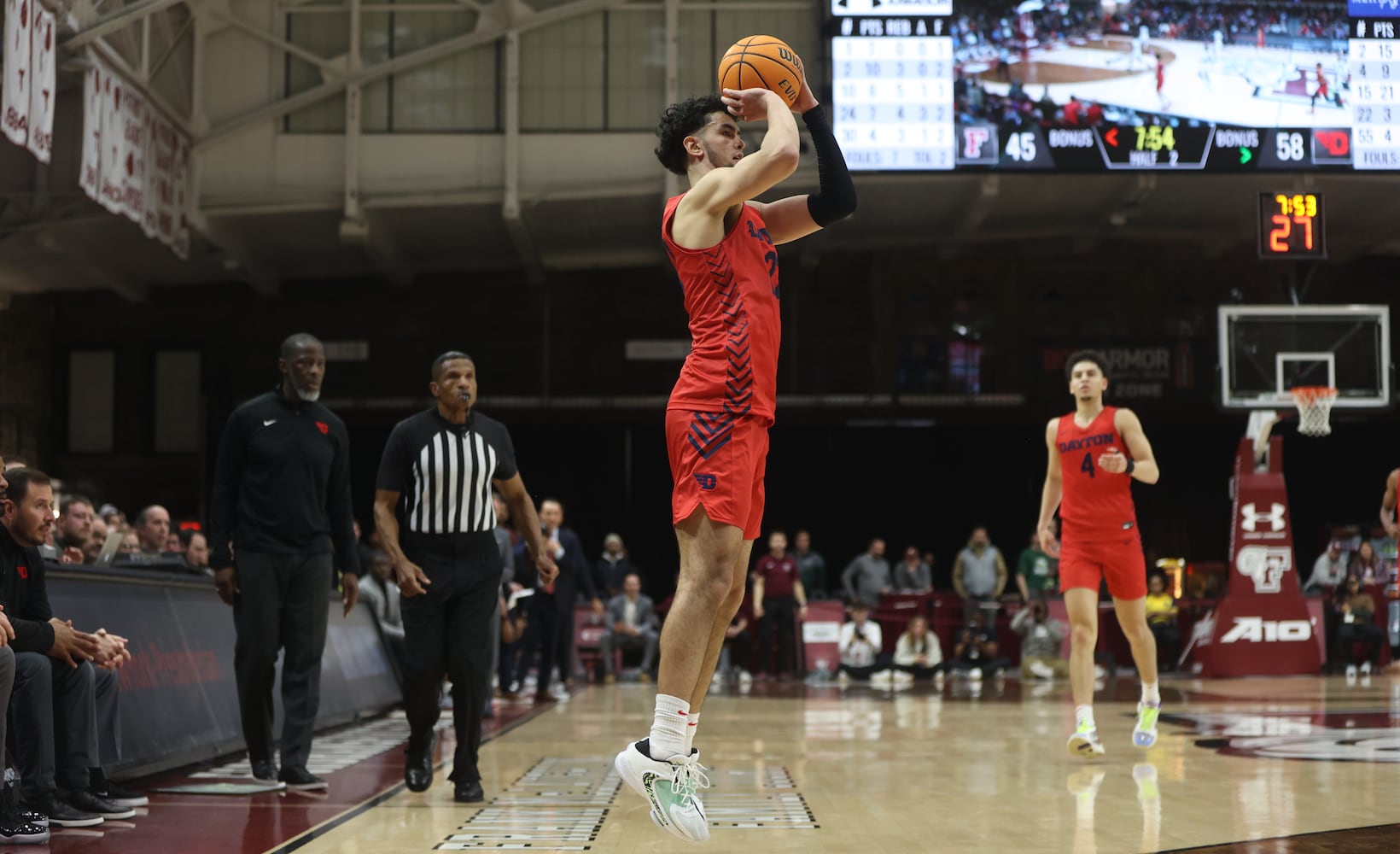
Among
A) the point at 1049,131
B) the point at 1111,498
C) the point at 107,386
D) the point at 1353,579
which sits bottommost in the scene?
the point at 1353,579

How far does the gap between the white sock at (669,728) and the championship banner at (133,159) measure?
1144cm

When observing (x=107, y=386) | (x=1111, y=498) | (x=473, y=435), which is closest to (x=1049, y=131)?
(x=1111, y=498)

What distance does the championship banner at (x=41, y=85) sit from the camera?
442 inches

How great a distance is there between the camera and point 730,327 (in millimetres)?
3742

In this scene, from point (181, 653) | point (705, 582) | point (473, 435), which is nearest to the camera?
point (705, 582)

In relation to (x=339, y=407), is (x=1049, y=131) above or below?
above

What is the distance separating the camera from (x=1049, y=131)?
1495 centimetres

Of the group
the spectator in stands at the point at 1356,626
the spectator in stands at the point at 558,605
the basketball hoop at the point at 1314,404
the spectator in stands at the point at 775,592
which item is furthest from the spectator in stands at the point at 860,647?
the basketball hoop at the point at 1314,404

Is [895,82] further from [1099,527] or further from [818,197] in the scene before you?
[818,197]

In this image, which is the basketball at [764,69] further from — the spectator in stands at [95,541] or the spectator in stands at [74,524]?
the spectator in stands at [95,541]

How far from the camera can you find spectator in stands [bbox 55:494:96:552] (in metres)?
8.41

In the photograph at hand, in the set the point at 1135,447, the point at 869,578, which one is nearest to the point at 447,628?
the point at 1135,447

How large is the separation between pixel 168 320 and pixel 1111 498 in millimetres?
18818

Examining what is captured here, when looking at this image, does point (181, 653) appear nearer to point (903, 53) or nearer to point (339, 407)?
point (903, 53)
